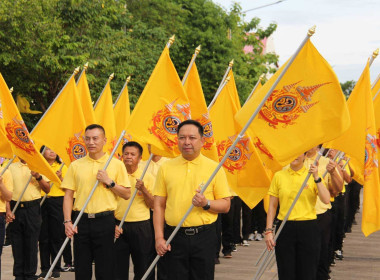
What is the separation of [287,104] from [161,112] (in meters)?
1.98

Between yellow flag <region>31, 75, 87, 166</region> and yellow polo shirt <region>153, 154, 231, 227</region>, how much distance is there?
11.5ft

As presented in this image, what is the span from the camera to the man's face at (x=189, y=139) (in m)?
6.38

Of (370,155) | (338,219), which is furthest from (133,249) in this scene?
(338,219)

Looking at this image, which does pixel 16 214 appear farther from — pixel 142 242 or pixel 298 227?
pixel 298 227

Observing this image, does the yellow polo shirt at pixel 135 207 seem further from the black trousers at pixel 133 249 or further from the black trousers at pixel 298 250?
the black trousers at pixel 298 250

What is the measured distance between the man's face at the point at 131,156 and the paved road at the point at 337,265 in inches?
103

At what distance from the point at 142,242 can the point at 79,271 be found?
3.77ft

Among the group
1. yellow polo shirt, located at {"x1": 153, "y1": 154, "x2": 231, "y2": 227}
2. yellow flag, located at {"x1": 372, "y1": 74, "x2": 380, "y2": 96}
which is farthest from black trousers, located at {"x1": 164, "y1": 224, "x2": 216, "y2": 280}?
yellow flag, located at {"x1": 372, "y1": 74, "x2": 380, "y2": 96}

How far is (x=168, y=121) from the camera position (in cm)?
862

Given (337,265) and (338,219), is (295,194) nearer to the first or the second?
(338,219)

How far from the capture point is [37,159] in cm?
899

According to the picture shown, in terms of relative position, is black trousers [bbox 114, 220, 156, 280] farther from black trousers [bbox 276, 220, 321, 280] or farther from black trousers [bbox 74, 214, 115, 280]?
Answer: black trousers [bbox 276, 220, 321, 280]

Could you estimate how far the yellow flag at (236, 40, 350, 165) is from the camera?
691 cm

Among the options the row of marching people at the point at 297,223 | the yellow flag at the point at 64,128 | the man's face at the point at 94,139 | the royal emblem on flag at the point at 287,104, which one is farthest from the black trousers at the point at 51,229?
the royal emblem on flag at the point at 287,104
